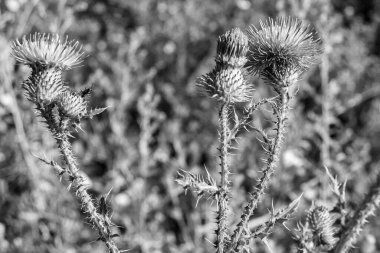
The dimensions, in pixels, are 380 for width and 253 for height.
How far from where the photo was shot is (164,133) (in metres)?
5.50

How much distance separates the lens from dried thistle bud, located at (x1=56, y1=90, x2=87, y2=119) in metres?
2.10

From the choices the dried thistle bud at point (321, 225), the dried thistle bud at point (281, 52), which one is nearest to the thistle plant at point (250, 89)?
the dried thistle bud at point (281, 52)

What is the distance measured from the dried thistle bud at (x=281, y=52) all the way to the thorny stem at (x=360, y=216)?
0.65 meters

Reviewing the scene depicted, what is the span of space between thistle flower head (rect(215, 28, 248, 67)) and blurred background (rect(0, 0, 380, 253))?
139 centimetres

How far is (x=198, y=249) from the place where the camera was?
4.38 meters

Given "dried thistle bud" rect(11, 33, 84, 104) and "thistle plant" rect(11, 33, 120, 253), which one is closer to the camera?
"thistle plant" rect(11, 33, 120, 253)

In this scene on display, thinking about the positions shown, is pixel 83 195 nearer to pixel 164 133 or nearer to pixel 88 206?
pixel 88 206

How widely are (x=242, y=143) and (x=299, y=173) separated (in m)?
0.76

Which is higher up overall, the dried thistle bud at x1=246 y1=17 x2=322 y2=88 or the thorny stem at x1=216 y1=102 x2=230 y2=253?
the dried thistle bud at x1=246 y1=17 x2=322 y2=88

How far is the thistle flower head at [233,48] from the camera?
2127 millimetres

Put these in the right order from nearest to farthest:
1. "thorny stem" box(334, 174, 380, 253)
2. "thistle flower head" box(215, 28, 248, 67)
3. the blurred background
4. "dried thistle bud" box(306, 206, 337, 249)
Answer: "thorny stem" box(334, 174, 380, 253)
"thistle flower head" box(215, 28, 248, 67)
"dried thistle bud" box(306, 206, 337, 249)
the blurred background

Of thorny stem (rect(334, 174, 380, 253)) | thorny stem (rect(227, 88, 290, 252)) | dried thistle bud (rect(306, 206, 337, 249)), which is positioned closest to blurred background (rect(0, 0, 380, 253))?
dried thistle bud (rect(306, 206, 337, 249))

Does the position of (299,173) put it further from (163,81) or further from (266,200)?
(163,81)

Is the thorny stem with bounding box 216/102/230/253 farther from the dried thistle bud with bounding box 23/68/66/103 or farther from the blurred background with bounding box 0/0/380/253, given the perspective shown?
the blurred background with bounding box 0/0/380/253
